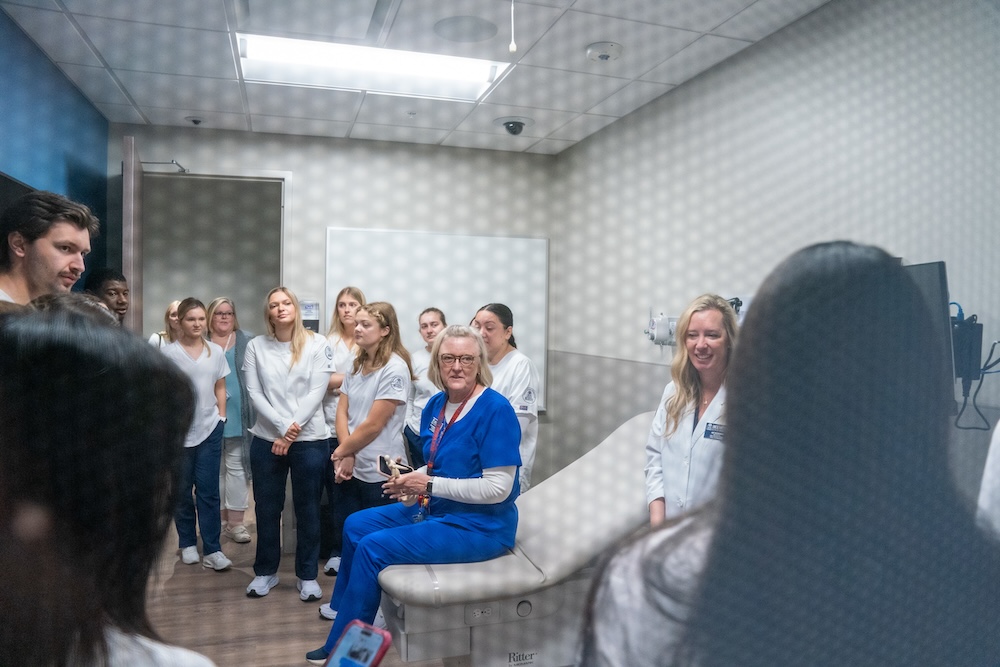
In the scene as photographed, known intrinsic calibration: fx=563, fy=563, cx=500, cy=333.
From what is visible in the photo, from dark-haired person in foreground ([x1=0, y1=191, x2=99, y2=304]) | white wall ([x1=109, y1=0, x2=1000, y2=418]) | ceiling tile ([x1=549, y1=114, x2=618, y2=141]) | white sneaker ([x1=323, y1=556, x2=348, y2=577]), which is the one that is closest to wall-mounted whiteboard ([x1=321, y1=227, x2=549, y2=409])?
white wall ([x1=109, y1=0, x2=1000, y2=418])

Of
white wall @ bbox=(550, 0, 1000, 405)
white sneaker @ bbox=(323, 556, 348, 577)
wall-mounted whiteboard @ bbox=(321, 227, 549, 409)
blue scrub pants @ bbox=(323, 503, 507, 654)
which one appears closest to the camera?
white wall @ bbox=(550, 0, 1000, 405)

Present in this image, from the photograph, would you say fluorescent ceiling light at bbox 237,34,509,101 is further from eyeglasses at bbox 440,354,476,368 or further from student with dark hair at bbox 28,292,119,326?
eyeglasses at bbox 440,354,476,368

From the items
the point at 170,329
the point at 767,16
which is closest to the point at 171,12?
the point at 170,329

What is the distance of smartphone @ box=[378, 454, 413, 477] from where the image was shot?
0.81 metres

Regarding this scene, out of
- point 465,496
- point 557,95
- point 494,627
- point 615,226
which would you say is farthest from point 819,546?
point 494,627

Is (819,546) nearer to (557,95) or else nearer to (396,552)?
(557,95)

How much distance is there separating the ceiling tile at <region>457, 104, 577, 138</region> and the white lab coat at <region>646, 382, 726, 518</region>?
287 millimetres

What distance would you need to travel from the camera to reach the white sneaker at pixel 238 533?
0.57 metres

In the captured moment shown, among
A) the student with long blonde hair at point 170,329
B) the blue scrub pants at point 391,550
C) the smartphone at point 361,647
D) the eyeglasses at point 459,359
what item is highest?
the student with long blonde hair at point 170,329

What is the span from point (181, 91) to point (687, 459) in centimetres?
49

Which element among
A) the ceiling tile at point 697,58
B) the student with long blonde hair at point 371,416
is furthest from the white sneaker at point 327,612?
the ceiling tile at point 697,58

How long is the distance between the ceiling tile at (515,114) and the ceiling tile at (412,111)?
1cm

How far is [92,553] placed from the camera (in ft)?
0.83

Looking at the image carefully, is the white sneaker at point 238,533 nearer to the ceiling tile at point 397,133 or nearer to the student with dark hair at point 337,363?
the student with dark hair at point 337,363
